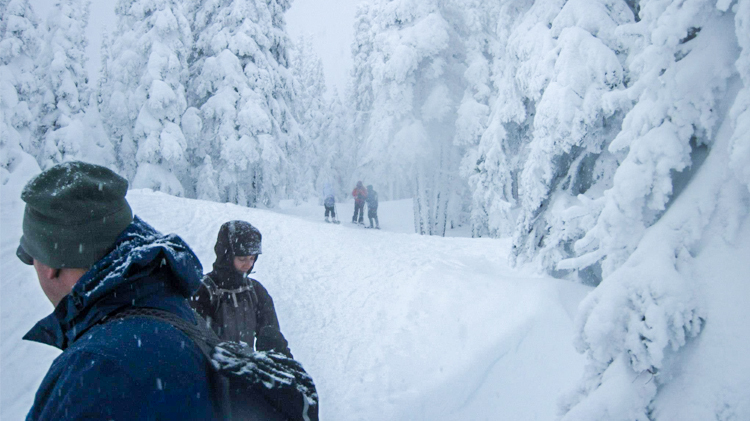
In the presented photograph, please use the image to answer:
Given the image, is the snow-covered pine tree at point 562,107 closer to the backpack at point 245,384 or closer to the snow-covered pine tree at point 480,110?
the snow-covered pine tree at point 480,110

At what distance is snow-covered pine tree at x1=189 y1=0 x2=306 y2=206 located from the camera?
21.0 metres

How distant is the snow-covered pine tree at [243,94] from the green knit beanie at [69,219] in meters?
20.2

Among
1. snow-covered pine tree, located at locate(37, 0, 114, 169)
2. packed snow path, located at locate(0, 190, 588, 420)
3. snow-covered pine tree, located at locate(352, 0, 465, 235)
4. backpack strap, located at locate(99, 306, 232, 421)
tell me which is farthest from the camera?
snow-covered pine tree, located at locate(37, 0, 114, 169)

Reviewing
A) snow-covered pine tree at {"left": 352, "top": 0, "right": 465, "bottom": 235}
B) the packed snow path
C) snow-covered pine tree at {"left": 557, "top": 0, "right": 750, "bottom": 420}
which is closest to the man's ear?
snow-covered pine tree at {"left": 557, "top": 0, "right": 750, "bottom": 420}

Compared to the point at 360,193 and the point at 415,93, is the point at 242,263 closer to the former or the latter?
the point at 360,193

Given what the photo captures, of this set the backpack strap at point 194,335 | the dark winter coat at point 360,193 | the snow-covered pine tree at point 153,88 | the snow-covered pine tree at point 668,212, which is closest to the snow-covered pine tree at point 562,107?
the snow-covered pine tree at point 668,212

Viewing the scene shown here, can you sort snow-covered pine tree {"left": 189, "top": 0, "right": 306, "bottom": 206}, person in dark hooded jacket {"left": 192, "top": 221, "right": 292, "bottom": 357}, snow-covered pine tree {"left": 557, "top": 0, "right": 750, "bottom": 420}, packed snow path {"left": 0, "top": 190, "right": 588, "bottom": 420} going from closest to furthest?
snow-covered pine tree {"left": 557, "top": 0, "right": 750, "bottom": 420}
person in dark hooded jacket {"left": 192, "top": 221, "right": 292, "bottom": 357}
packed snow path {"left": 0, "top": 190, "right": 588, "bottom": 420}
snow-covered pine tree {"left": 189, "top": 0, "right": 306, "bottom": 206}

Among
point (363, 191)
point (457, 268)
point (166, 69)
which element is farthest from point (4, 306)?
point (166, 69)

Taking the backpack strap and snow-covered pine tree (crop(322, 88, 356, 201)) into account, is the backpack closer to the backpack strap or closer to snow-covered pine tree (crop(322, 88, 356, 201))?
the backpack strap

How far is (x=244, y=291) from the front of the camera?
394 cm

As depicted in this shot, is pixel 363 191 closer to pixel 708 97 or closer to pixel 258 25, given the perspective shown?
pixel 258 25

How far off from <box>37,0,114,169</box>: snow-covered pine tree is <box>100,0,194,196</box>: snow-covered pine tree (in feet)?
8.10

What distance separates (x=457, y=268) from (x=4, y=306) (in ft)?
28.4

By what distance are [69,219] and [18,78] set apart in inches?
999
